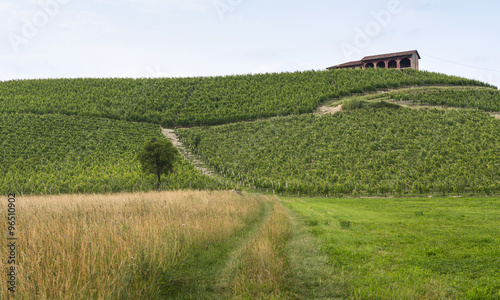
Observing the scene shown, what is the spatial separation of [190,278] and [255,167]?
48.3 metres

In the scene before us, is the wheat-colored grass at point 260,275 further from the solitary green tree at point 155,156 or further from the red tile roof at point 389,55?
the red tile roof at point 389,55

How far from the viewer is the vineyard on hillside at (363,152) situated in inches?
1566

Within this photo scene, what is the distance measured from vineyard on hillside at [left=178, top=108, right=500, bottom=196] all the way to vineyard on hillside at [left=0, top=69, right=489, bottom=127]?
14.5 m

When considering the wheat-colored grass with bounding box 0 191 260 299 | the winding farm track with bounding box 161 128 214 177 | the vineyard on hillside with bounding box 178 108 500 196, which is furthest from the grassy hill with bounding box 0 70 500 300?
the winding farm track with bounding box 161 128 214 177

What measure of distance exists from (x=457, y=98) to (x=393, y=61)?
1688 inches

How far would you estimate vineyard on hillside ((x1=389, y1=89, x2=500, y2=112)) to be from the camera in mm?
73350

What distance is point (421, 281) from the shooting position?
6602 mm

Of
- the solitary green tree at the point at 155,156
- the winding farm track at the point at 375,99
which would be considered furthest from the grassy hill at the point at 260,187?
the solitary green tree at the point at 155,156

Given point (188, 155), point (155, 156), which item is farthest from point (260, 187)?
point (188, 155)

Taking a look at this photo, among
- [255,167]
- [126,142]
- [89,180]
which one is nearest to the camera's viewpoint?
[89,180]

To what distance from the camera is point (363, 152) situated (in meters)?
54.0

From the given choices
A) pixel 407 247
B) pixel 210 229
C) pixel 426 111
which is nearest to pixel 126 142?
pixel 210 229

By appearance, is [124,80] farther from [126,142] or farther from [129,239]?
[129,239]

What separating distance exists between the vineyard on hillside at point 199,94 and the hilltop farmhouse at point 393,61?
871 cm
